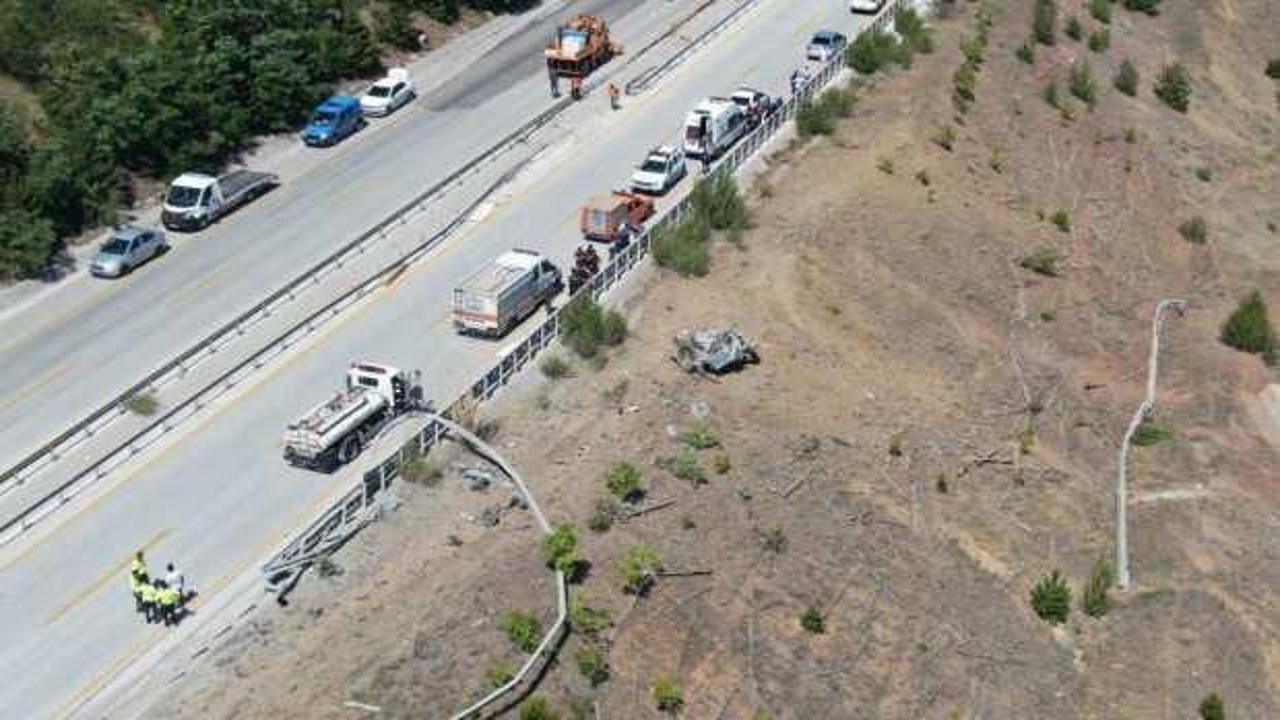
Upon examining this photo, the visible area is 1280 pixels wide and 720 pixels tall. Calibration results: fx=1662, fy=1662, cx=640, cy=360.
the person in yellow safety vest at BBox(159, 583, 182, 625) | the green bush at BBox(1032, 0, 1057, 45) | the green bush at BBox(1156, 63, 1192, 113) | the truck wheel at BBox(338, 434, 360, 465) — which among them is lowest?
the green bush at BBox(1156, 63, 1192, 113)

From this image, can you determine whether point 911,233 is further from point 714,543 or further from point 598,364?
point 714,543

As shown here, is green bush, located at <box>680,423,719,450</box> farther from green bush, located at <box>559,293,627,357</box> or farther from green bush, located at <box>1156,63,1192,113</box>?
green bush, located at <box>1156,63,1192,113</box>

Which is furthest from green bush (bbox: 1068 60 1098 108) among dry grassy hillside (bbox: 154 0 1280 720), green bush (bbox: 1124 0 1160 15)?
green bush (bbox: 1124 0 1160 15)

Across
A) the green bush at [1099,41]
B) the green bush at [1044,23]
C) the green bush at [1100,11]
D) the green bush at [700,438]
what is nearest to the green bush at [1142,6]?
the green bush at [1100,11]

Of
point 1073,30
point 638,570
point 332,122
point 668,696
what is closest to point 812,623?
point 638,570

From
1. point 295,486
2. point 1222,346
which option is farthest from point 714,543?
point 1222,346

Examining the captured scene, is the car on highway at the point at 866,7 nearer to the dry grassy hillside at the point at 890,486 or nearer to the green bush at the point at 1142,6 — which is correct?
the dry grassy hillside at the point at 890,486
